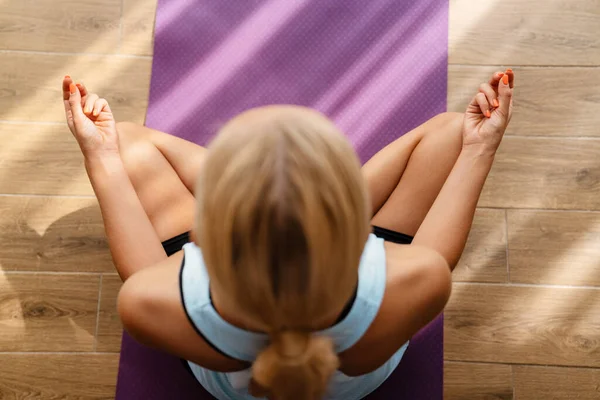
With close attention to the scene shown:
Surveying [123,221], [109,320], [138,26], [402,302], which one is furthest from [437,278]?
[138,26]

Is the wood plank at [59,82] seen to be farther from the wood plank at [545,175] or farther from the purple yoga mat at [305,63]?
the wood plank at [545,175]

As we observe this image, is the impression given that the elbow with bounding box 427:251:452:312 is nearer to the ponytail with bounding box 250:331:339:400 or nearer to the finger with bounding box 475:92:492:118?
the ponytail with bounding box 250:331:339:400

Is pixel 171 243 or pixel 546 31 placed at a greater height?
pixel 546 31

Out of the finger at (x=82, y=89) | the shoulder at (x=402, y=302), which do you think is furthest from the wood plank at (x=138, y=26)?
the shoulder at (x=402, y=302)

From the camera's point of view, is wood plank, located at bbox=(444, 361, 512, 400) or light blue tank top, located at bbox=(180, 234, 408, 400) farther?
wood plank, located at bbox=(444, 361, 512, 400)

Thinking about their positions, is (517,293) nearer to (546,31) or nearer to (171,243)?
(546,31)

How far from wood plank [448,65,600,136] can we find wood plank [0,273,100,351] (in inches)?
35.8

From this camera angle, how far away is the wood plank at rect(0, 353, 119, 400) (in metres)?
1.19

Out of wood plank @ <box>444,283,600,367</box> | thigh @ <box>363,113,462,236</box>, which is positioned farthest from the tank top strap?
wood plank @ <box>444,283,600,367</box>

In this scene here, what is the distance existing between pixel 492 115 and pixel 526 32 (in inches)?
19.1

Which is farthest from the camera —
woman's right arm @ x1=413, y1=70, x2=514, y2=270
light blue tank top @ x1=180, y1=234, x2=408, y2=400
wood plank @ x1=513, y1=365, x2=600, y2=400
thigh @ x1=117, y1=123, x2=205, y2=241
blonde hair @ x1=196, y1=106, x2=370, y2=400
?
wood plank @ x1=513, y1=365, x2=600, y2=400

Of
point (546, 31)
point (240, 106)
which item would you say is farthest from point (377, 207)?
point (546, 31)

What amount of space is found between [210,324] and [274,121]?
31 cm

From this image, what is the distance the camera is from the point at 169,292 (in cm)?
76
